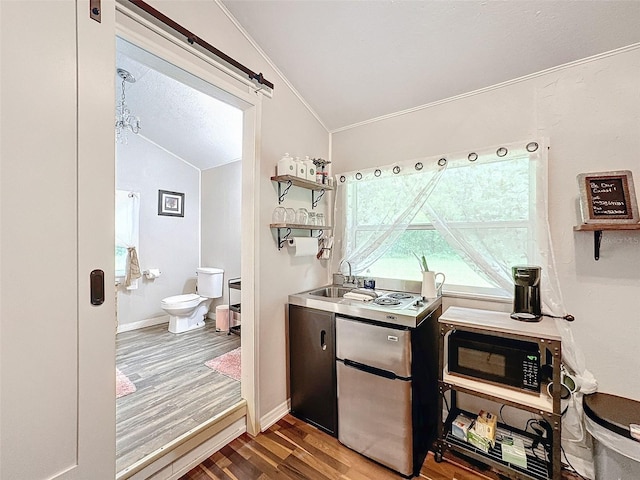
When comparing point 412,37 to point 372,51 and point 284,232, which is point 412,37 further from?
point 284,232

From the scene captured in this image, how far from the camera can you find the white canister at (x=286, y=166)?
202cm

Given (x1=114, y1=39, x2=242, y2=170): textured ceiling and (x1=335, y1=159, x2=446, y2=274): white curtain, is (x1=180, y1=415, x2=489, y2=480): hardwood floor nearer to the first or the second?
(x1=335, y1=159, x2=446, y2=274): white curtain

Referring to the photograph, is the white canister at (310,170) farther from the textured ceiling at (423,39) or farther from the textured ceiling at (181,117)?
the textured ceiling at (181,117)

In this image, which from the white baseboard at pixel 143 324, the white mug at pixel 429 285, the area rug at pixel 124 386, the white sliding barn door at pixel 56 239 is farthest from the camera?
the white baseboard at pixel 143 324

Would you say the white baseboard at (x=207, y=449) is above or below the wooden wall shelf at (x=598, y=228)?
below

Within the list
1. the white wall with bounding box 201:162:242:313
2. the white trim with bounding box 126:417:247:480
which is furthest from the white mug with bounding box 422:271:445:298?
the white wall with bounding box 201:162:242:313

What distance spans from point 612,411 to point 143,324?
4.66 meters

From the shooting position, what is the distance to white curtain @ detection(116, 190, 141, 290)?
357 centimetres

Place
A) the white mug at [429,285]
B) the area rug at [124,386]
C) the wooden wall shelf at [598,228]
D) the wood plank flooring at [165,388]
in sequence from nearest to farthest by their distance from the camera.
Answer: the wooden wall shelf at [598,228] → the wood plank flooring at [165,388] → the white mug at [429,285] → the area rug at [124,386]

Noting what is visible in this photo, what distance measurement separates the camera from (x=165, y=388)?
7.88 feet

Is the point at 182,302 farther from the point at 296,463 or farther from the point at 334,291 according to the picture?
the point at 296,463

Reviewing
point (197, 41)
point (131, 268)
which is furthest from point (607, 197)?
point (131, 268)

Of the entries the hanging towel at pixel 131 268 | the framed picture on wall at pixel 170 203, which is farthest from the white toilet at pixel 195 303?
the framed picture on wall at pixel 170 203

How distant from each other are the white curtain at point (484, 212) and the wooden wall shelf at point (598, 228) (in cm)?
18
